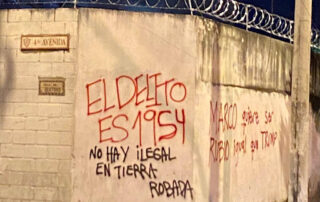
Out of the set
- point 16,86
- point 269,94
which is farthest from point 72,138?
point 269,94

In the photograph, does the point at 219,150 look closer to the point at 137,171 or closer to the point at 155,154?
the point at 155,154

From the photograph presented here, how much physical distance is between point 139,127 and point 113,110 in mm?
364

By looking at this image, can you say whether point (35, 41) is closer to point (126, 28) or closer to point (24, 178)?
point (126, 28)

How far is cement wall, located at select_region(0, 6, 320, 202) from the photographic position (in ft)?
21.8

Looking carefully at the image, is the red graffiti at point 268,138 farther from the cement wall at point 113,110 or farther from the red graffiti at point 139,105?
the red graffiti at point 139,105

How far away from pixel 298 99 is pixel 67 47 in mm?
2748

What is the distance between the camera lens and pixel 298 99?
265 inches

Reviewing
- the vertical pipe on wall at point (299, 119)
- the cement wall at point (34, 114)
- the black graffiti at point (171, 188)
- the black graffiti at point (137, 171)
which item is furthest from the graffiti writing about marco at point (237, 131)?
the cement wall at point (34, 114)

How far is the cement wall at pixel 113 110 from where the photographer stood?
21.8 feet

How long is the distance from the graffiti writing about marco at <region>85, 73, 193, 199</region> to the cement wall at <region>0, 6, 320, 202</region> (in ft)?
0.04

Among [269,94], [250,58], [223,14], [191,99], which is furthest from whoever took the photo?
[269,94]

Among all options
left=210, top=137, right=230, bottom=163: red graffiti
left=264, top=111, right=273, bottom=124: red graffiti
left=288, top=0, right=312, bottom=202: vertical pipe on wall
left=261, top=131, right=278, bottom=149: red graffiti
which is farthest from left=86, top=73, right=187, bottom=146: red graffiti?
left=264, top=111, right=273, bottom=124: red graffiti

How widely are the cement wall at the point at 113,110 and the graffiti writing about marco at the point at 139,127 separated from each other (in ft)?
0.04

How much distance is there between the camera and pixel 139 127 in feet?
22.0
